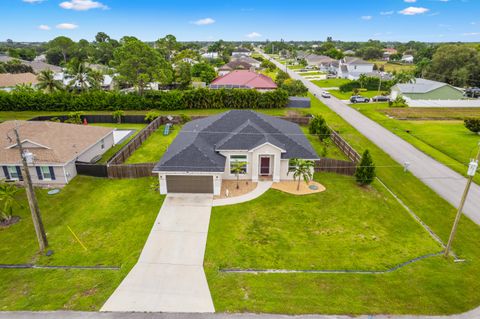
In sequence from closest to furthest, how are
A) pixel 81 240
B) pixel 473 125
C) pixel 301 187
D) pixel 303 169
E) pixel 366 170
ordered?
1. pixel 81 240
2. pixel 303 169
3. pixel 366 170
4. pixel 301 187
5. pixel 473 125

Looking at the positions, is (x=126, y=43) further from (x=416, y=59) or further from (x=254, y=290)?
(x=416, y=59)

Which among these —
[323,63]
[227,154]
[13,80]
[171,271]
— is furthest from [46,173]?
[323,63]

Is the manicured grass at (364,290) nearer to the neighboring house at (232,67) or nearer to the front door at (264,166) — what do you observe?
the front door at (264,166)

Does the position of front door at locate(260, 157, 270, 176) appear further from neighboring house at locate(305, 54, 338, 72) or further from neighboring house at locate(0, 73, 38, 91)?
neighboring house at locate(305, 54, 338, 72)

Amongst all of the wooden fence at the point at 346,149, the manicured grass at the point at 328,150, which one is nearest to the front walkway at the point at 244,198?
the manicured grass at the point at 328,150

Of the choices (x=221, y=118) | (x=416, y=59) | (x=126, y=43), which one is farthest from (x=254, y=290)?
(x=416, y=59)

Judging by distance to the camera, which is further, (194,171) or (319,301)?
(194,171)

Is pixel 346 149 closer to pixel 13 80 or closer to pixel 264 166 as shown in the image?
pixel 264 166
